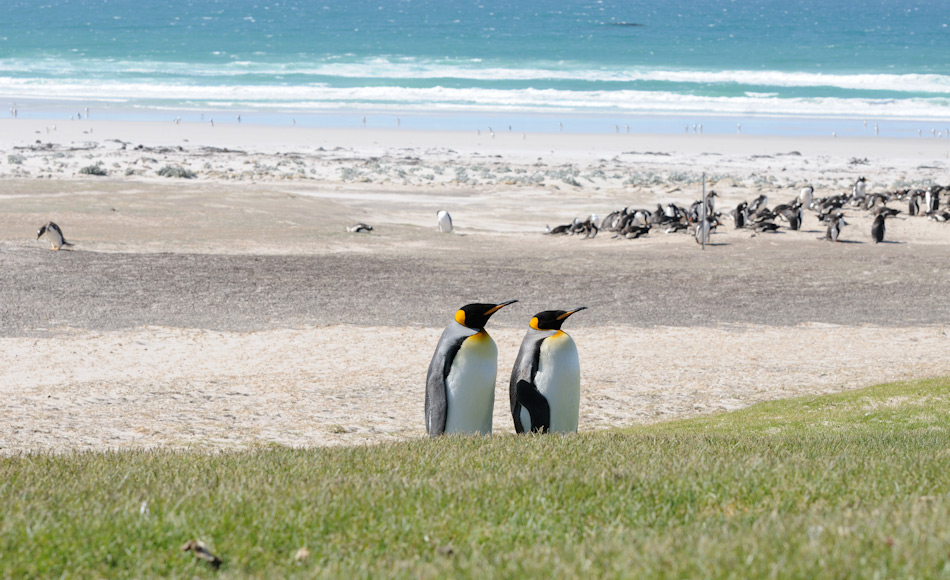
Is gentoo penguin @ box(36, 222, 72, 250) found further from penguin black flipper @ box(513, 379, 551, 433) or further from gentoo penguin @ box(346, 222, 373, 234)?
penguin black flipper @ box(513, 379, 551, 433)

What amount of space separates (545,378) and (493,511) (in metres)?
3.73

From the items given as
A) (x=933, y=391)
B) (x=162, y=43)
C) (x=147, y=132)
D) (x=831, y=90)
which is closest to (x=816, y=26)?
(x=831, y=90)

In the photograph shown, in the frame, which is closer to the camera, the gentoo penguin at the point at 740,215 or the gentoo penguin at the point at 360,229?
the gentoo penguin at the point at 360,229

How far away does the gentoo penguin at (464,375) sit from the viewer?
847 centimetres

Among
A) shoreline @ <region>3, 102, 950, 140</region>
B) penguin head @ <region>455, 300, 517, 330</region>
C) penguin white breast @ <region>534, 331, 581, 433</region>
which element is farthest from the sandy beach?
shoreline @ <region>3, 102, 950, 140</region>

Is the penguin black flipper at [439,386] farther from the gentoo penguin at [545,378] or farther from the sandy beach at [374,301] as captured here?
the sandy beach at [374,301]

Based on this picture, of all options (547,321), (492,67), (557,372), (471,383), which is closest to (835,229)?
(547,321)

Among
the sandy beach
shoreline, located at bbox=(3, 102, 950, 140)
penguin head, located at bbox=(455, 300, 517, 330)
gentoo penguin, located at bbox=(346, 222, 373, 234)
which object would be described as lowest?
the sandy beach

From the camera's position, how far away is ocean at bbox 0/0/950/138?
71.6 m

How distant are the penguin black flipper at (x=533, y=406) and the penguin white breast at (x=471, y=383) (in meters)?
0.26

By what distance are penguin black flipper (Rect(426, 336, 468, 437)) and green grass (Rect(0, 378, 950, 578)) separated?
1824 millimetres

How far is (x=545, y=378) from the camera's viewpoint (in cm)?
847

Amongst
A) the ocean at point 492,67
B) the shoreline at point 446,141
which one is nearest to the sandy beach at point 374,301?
the shoreline at point 446,141

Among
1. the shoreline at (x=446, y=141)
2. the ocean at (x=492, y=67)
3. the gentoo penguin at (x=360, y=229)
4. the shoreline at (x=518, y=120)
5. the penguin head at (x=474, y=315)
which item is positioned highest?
the ocean at (x=492, y=67)
